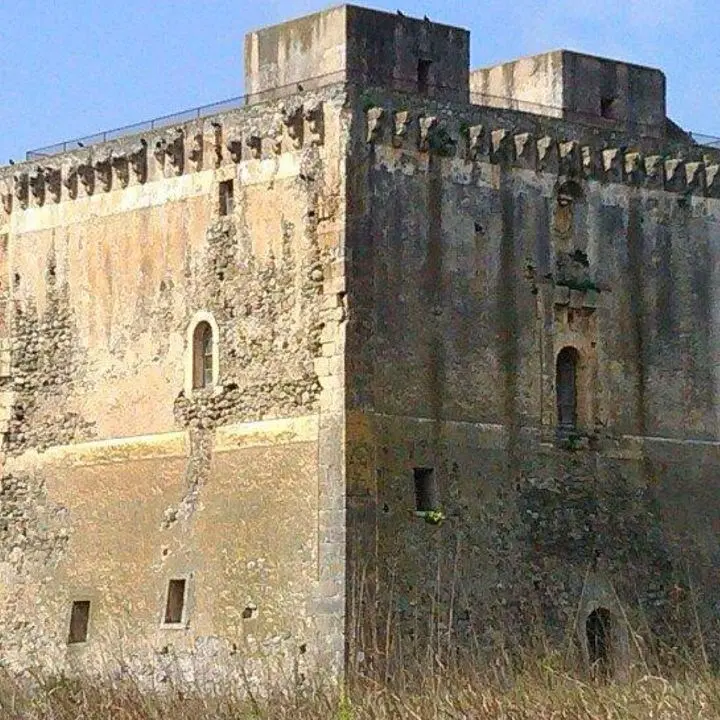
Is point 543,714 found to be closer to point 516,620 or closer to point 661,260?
point 516,620

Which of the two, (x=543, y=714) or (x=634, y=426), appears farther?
(x=634, y=426)

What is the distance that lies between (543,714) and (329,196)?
9.43 m

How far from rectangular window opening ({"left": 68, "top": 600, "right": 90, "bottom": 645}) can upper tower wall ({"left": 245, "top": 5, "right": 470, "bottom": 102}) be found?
6.38 meters

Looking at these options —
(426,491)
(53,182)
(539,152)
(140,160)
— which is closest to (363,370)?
(426,491)

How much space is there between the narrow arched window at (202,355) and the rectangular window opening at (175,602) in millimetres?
2263

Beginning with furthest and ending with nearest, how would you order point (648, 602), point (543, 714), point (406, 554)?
point (648, 602), point (406, 554), point (543, 714)

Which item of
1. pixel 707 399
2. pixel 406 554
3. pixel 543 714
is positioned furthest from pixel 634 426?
pixel 543 714

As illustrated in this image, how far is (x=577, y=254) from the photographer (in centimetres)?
3269

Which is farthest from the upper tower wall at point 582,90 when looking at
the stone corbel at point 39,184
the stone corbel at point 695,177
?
the stone corbel at point 39,184

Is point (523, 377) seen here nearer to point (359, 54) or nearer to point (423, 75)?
point (423, 75)

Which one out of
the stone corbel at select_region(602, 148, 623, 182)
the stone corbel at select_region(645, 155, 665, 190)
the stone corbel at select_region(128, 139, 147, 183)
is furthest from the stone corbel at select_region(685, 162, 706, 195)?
the stone corbel at select_region(128, 139, 147, 183)

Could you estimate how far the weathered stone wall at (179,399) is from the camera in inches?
1200

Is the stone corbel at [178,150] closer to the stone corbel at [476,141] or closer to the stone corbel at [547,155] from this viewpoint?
the stone corbel at [476,141]

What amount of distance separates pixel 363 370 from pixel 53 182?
607 cm
